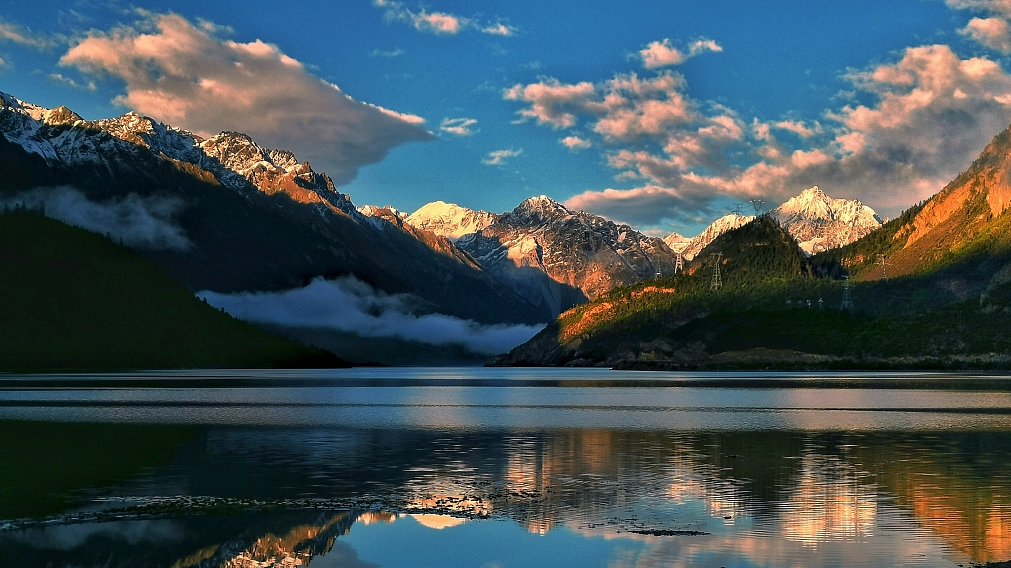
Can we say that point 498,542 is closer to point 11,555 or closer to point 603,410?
point 11,555

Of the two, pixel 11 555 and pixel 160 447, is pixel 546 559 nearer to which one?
pixel 11 555

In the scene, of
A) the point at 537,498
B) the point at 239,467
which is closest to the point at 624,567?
the point at 537,498

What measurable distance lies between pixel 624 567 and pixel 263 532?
62.2 feet

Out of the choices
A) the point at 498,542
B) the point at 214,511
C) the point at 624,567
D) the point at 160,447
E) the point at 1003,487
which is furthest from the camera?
the point at 160,447

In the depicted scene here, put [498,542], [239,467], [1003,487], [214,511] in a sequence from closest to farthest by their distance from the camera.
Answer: [498,542] → [214,511] → [1003,487] → [239,467]

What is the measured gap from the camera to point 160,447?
90312 millimetres

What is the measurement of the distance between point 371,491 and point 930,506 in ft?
113

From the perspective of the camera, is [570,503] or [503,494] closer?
[570,503]

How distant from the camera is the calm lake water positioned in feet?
143

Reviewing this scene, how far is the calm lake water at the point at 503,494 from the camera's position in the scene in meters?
43.5

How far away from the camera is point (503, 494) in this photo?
60.7 meters

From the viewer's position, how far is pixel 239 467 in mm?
74562

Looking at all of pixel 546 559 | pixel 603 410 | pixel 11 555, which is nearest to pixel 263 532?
pixel 11 555

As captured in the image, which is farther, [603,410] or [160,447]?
[603,410]
